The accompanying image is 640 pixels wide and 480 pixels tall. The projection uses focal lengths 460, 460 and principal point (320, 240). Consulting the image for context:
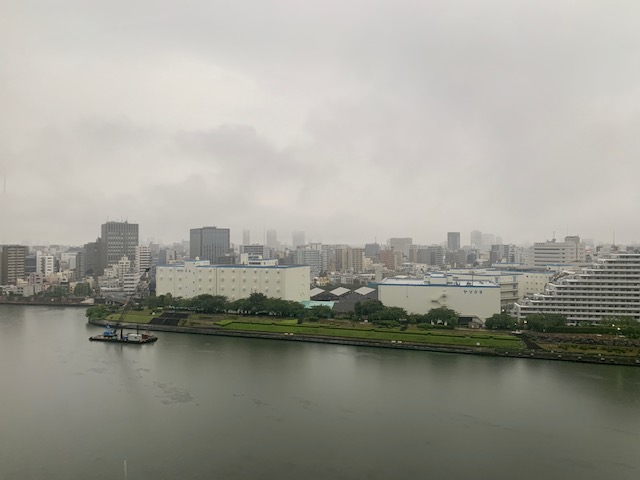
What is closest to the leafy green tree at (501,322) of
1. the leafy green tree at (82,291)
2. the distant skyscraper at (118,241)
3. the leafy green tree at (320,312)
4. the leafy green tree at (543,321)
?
the leafy green tree at (543,321)

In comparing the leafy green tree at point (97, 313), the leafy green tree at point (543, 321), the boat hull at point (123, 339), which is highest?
the leafy green tree at point (543, 321)

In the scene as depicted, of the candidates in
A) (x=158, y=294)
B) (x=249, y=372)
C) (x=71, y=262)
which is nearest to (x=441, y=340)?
(x=249, y=372)

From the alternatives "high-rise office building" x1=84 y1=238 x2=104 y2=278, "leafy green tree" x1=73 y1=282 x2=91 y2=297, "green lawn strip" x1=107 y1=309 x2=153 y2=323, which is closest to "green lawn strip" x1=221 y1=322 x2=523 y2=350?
"green lawn strip" x1=107 y1=309 x2=153 y2=323

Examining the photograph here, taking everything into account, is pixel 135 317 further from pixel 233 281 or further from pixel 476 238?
pixel 476 238

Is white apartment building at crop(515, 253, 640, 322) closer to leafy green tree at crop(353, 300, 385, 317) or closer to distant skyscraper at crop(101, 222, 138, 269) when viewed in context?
leafy green tree at crop(353, 300, 385, 317)

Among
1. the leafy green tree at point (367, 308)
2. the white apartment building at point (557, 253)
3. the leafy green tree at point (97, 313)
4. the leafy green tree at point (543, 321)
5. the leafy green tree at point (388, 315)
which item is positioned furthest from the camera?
the white apartment building at point (557, 253)

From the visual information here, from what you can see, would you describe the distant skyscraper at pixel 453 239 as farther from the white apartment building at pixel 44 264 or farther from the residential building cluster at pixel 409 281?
the white apartment building at pixel 44 264
